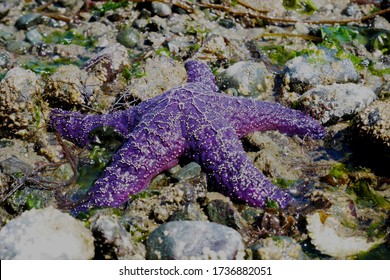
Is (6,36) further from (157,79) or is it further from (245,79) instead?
(245,79)

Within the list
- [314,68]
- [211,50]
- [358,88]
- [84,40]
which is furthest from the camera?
[84,40]

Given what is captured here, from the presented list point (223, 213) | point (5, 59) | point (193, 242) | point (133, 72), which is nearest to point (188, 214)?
point (223, 213)

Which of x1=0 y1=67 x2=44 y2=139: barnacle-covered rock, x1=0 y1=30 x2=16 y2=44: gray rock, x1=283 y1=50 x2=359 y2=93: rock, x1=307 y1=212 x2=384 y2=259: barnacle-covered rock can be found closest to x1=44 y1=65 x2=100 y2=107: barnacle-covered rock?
x1=0 y1=67 x2=44 y2=139: barnacle-covered rock

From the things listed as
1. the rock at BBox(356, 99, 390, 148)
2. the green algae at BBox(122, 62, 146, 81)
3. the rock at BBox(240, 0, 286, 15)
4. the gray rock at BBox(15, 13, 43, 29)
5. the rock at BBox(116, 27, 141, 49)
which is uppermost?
the rock at BBox(356, 99, 390, 148)

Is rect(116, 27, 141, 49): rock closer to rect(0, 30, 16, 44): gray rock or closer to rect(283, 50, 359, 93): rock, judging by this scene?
rect(0, 30, 16, 44): gray rock

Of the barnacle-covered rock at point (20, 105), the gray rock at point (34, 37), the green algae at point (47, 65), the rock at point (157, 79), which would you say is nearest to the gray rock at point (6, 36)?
the gray rock at point (34, 37)
